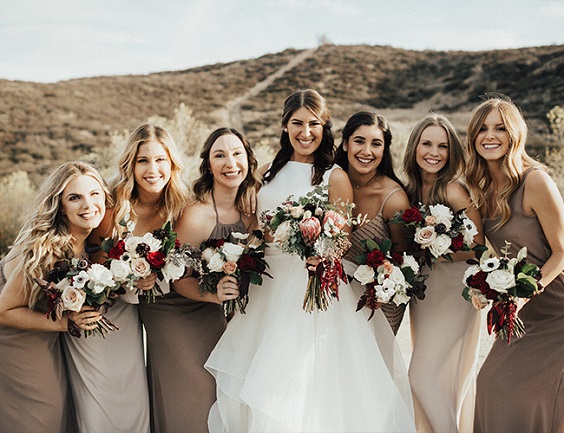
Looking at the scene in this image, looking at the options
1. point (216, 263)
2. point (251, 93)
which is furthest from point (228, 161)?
point (251, 93)

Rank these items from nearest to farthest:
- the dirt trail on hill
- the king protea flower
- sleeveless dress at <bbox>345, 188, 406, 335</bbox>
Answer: the king protea flower
sleeveless dress at <bbox>345, 188, 406, 335</bbox>
the dirt trail on hill

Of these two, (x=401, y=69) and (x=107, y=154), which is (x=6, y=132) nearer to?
(x=107, y=154)

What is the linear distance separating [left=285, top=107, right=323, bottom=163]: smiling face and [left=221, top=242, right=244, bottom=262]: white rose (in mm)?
1306

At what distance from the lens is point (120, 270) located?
468 centimetres

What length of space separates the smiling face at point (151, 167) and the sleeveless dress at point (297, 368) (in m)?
1.30

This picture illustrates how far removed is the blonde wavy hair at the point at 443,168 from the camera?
5.46 m

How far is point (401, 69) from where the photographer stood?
5581 cm

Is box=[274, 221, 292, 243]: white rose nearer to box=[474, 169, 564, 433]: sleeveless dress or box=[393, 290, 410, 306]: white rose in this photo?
box=[393, 290, 410, 306]: white rose

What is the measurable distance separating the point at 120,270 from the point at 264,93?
4953 centimetres

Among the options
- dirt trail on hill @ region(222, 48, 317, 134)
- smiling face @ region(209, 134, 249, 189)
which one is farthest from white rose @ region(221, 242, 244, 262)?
dirt trail on hill @ region(222, 48, 317, 134)

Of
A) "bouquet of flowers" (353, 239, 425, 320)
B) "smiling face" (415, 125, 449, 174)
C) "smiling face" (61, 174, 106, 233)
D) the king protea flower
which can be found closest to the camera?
the king protea flower

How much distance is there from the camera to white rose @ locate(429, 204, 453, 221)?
496 cm

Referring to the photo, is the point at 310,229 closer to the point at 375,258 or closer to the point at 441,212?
the point at 375,258

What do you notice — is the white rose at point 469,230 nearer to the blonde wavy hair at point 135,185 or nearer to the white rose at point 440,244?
the white rose at point 440,244
